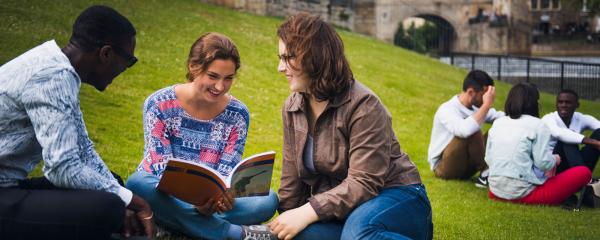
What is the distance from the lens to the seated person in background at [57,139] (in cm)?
345

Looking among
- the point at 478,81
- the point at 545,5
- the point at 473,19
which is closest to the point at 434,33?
the point at 473,19

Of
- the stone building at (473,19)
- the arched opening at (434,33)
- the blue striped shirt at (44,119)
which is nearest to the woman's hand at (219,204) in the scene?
the blue striped shirt at (44,119)

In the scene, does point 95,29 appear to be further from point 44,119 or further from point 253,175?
point 253,175

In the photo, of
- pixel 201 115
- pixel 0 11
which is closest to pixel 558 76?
pixel 0 11

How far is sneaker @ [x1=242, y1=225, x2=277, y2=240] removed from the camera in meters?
4.24

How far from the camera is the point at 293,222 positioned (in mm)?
4094

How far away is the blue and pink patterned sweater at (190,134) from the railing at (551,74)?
16508mm

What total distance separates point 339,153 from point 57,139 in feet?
5.22

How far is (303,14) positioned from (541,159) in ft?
13.1

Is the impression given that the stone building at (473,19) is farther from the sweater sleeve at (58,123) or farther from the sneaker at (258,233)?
the sweater sleeve at (58,123)

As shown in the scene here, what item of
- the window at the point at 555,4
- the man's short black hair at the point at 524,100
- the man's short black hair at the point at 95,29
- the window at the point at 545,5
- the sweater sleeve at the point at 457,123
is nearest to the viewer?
the man's short black hair at the point at 95,29

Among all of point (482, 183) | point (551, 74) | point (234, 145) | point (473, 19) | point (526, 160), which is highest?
point (234, 145)

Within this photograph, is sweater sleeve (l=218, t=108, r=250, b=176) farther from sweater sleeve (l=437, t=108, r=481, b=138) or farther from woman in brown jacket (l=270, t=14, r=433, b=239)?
sweater sleeve (l=437, t=108, r=481, b=138)

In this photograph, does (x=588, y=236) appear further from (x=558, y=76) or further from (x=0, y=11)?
(x=558, y=76)
